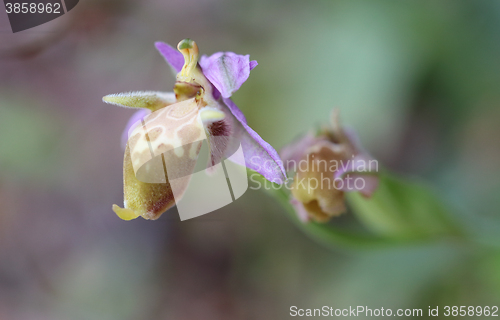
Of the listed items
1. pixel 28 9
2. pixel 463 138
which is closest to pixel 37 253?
pixel 28 9

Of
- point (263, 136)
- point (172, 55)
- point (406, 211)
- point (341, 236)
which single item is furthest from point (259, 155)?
Result: point (263, 136)

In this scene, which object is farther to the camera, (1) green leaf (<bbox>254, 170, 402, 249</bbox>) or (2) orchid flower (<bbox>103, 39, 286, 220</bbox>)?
(1) green leaf (<bbox>254, 170, 402, 249</bbox>)

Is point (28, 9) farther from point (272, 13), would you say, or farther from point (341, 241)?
point (341, 241)

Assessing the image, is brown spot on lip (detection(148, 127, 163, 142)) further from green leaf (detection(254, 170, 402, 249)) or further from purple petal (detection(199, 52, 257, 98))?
green leaf (detection(254, 170, 402, 249))

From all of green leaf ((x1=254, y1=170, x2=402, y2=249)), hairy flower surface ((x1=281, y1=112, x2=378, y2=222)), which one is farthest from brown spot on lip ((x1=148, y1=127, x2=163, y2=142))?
green leaf ((x1=254, y1=170, x2=402, y2=249))

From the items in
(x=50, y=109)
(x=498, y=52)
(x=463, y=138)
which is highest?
(x=498, y=52)

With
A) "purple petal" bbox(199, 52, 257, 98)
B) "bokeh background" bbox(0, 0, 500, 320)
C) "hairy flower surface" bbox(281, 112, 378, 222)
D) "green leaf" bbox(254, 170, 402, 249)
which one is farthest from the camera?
"bokeh background" bbox(0, 0, 500, 320)

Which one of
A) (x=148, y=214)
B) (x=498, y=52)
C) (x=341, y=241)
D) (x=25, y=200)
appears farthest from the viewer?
(x=25, y=200)

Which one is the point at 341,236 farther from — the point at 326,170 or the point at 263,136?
the point at 263,136
